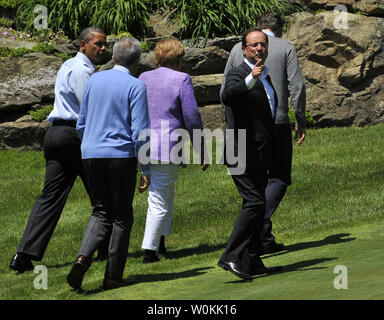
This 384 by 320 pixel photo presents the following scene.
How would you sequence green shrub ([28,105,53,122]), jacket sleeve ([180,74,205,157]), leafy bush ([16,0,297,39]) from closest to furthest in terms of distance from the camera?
jacket sleeve ([180,74,205,157])
green shrub ([28,105,53,122])
leafy bush ([16,0,297,39])

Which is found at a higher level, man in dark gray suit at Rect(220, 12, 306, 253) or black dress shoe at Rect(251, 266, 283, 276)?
man in dark gray suit at Rect(220, 12, 306, 253)

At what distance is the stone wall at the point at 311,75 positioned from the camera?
14.5 meters

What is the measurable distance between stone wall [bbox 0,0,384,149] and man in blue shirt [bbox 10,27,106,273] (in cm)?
595

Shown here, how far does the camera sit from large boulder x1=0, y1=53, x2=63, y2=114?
14.6m

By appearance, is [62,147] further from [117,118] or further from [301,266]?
[301,266]

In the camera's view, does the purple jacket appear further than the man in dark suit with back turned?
Yes

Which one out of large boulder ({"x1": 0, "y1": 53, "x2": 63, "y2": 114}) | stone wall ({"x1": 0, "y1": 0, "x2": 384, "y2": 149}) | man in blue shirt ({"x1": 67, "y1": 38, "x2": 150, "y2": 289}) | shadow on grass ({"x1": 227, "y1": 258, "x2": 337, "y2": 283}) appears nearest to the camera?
man in blue shirt ({"x1": 67, "y1": 38, "x2": 150, "y2": 289})

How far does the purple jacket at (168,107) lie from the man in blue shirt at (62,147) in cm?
64

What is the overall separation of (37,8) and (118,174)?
9.67 metres

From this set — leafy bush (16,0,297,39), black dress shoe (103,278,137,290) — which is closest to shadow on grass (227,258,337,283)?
black dress shoe (103,278,137,290)

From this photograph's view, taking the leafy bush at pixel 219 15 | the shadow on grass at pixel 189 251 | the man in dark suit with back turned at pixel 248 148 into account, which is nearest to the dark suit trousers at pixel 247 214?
the man in dark suit with back turned at pixel 248 148

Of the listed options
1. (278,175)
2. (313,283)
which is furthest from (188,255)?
(313,283)

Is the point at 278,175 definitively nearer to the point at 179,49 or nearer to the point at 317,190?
the point at 179,49

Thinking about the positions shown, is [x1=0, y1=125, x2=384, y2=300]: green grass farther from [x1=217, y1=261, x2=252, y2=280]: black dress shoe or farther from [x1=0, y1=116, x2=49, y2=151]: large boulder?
[x1=0, y1=116, x2=49, y2=151]: large boulder
